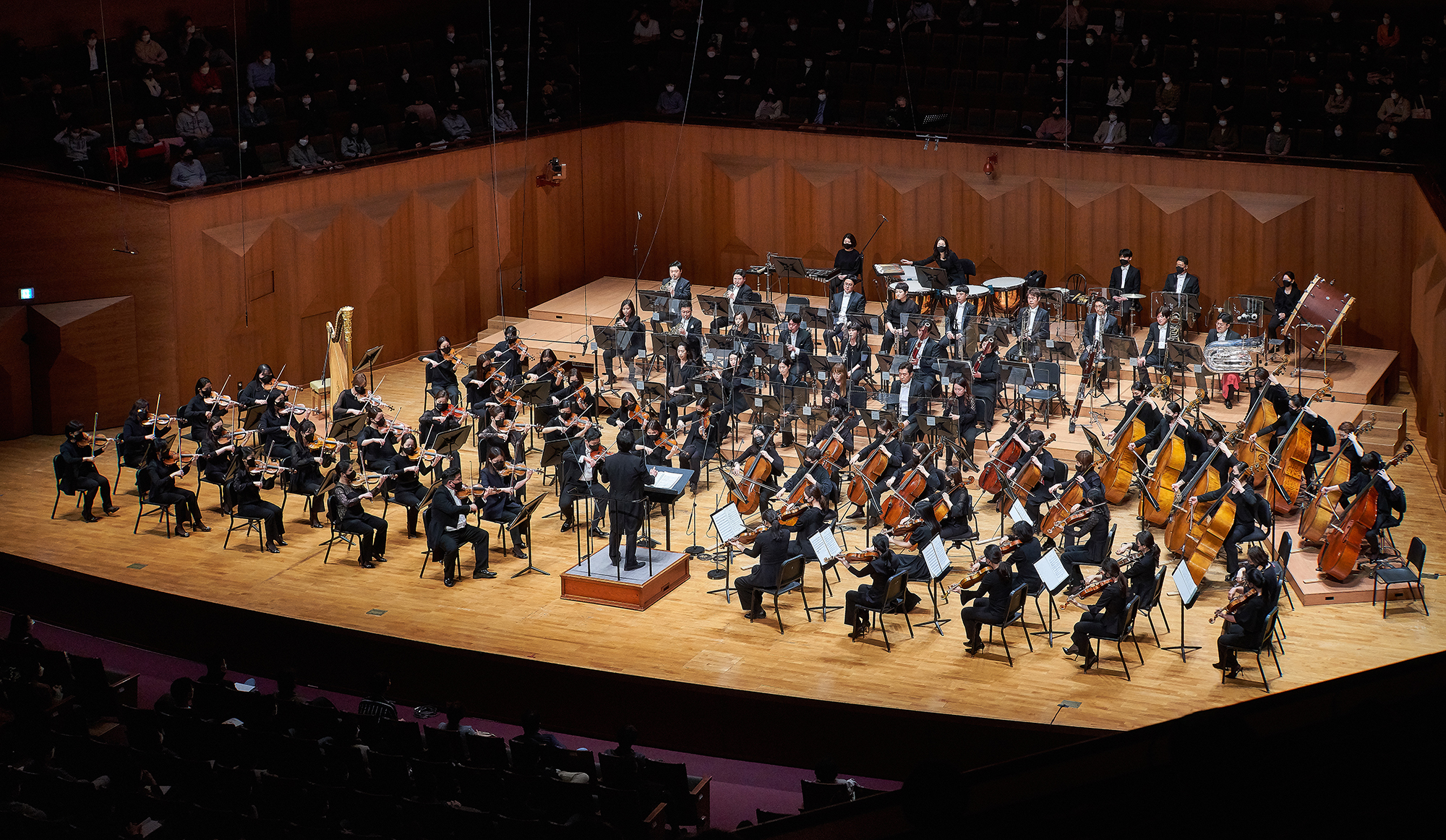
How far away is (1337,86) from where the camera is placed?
1838 cm

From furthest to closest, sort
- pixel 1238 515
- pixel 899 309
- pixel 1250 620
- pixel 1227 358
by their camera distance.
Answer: pixel 899 309, pixel 1227 358, pixel 1238 515, pixel 1250 620

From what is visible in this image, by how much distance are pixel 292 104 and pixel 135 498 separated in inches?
223

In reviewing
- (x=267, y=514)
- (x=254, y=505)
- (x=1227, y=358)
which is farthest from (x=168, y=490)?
(x=1227, y=358)

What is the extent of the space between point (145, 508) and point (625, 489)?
546 centimetres

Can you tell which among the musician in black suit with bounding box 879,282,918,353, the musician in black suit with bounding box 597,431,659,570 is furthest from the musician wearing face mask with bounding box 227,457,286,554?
the musician in black suit with bounding box 879,282,918,353

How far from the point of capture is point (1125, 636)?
1194 centimetres

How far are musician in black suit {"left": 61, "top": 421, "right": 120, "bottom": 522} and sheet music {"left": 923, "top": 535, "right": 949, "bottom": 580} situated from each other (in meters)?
8.03

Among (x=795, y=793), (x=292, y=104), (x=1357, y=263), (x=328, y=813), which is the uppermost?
(x=292, y=104)

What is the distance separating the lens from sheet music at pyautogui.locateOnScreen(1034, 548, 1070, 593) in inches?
446

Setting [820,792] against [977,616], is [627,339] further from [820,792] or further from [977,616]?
[820,792]

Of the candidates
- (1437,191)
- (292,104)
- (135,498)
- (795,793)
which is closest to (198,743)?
(795,793)

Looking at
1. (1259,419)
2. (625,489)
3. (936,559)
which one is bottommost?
(936,559)

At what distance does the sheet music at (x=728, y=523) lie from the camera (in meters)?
12.3

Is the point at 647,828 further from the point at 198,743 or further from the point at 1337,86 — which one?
the point at 1337,86
